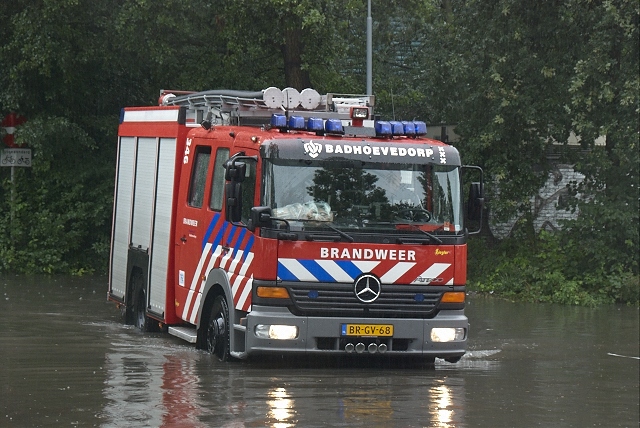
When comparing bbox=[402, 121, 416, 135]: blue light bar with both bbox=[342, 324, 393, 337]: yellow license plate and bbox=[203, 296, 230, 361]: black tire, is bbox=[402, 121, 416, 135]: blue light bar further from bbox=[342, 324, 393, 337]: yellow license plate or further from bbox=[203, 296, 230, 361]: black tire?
bbox=[203, 296, 230, 361]: black tire

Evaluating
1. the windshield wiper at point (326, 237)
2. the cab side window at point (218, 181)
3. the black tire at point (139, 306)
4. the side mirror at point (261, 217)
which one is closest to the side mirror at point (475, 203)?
the windshield wiper at point (326, 237)

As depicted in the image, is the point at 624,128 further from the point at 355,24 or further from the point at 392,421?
the point at 392,421

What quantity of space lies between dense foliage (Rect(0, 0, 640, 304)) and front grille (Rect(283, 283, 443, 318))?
11088mm

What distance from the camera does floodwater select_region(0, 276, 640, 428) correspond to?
33.7ft

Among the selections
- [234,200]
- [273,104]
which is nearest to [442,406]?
[234,200]

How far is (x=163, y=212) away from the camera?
1572cm

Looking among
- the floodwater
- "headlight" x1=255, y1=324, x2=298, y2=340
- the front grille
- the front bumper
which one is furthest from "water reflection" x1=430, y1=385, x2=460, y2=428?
"headlight" x1=255, y1=324, x2=298, y2=340

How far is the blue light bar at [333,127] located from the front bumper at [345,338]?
6.31 feet

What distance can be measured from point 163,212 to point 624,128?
10.9 meters

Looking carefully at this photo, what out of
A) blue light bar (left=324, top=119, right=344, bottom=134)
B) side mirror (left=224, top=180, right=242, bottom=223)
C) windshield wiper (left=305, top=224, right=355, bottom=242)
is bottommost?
windshield wiper (left=305, top=224, right=355, bottom=242)

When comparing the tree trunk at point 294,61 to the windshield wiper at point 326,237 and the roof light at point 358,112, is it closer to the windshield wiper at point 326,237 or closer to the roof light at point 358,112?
the roof light at point 358,112

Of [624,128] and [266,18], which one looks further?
[266,18]

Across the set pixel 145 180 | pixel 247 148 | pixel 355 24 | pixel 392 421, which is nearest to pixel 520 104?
pixel 355 24

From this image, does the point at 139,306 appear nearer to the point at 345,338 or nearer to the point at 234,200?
the point at 234,200
